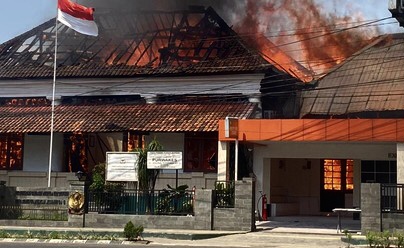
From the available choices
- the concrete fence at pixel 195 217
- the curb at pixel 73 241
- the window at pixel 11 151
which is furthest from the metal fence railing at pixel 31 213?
the window at pixel 11 151

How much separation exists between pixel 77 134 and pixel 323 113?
1108 centimetres

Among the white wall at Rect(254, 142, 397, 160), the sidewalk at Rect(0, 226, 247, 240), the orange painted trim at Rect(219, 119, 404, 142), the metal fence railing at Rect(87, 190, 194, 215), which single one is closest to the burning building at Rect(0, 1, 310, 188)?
the white wall at Rect(254, 142, 397, 160)

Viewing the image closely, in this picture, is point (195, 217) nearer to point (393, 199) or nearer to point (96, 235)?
point (96, 235)

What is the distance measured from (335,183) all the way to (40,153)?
1316 cm

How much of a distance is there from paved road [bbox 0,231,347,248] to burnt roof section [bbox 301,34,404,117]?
31.9 ft

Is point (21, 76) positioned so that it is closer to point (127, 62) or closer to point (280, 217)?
point (127, 62)

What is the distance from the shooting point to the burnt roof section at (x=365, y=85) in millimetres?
28688

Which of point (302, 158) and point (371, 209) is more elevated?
point (302, 158)

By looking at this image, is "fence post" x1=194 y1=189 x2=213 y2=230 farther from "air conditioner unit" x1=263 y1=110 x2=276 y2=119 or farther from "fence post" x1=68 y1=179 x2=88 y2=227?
"air conditioner unit" x1=263 y1=110 x2=276 y2=119

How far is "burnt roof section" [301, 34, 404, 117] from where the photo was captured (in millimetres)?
28688

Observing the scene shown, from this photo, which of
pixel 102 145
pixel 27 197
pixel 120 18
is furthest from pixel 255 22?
pixel 27 197

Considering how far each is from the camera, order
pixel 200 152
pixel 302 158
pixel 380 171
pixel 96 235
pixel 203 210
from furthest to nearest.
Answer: pixel 200 152
pixel 302 158
pixel 380 171
pixel 203 210
pixel 96 235

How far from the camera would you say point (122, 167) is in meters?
23.5

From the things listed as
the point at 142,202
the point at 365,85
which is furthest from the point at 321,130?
the point at 365,85
